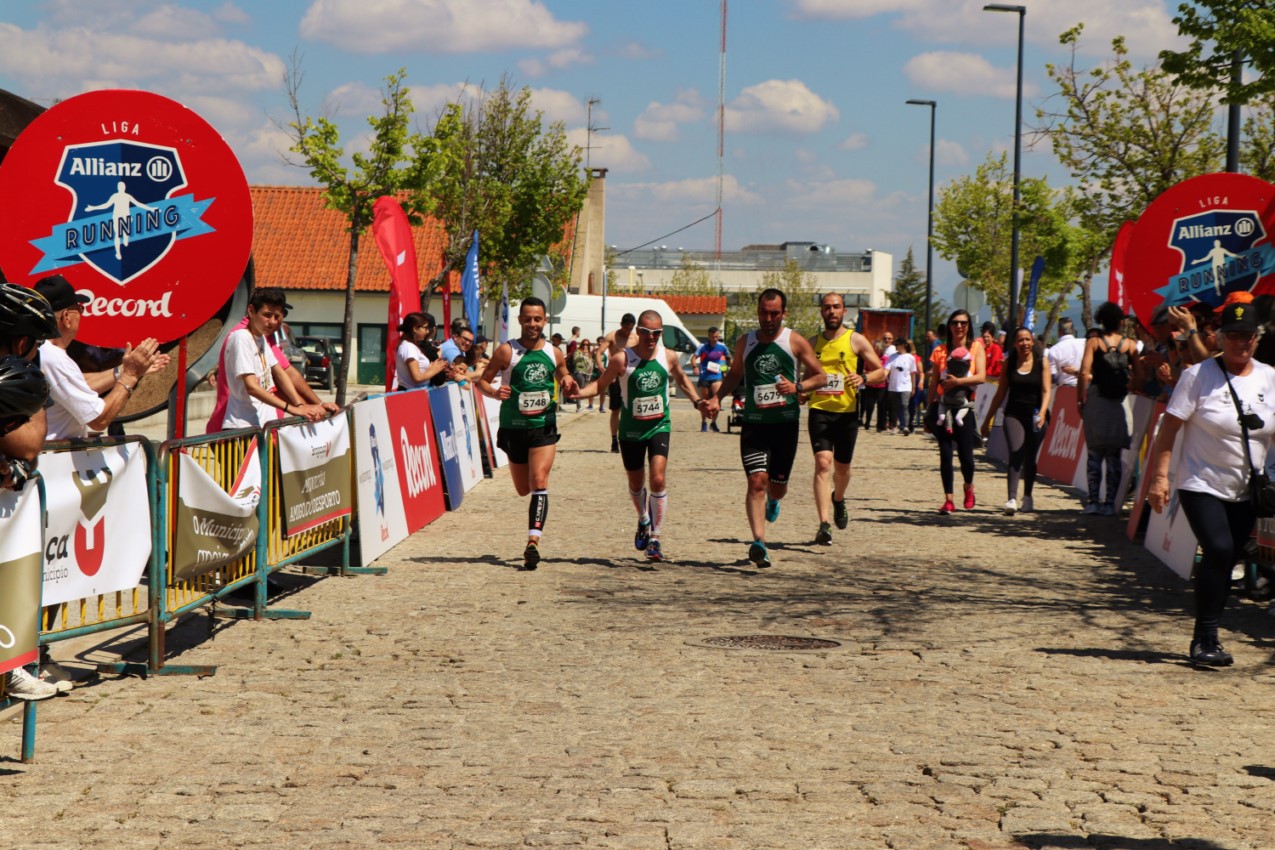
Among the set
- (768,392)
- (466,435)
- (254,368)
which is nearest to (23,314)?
(254,368)

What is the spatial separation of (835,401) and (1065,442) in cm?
→ 764

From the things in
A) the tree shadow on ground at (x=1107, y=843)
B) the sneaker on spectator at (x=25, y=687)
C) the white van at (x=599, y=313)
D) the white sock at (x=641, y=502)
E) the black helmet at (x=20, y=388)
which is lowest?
the tree shadow on ground at (x=1107, y=843)

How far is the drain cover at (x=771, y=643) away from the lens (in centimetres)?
819

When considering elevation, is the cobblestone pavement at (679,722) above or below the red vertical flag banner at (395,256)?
below

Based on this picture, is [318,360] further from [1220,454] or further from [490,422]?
[1220,454]

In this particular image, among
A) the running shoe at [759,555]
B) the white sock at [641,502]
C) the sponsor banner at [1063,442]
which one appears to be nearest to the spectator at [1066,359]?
the sponsor banner at [1063,442]

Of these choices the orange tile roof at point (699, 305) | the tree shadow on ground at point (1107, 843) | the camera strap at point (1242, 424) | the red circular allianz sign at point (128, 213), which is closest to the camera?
the tree shadow on ground at point (1107, 843)

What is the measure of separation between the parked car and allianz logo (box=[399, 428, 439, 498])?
92.9 ft

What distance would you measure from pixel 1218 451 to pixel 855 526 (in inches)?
253

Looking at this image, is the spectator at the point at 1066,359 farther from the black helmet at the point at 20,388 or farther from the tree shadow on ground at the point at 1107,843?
the black helmet at the point at 20,388

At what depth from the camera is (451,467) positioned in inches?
625

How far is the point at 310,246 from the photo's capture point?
60.5 m

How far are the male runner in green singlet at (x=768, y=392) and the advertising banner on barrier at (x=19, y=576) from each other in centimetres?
650

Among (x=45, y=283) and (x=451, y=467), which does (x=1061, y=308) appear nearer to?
(x=451, y=467)
